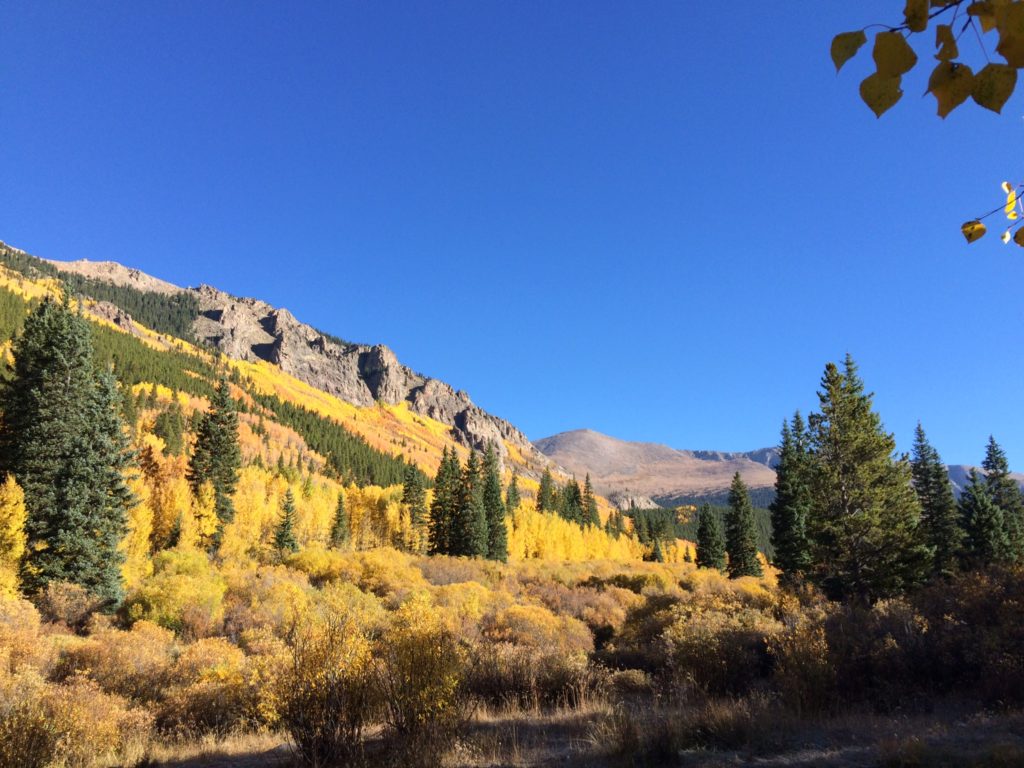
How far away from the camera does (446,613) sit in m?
18.1

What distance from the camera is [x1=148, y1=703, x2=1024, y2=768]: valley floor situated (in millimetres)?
6172

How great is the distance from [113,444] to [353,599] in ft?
47.3

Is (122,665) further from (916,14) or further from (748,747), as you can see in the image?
(916,14)

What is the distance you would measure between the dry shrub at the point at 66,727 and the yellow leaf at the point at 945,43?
1015 centimetres

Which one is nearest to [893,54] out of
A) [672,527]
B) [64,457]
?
[64,457]

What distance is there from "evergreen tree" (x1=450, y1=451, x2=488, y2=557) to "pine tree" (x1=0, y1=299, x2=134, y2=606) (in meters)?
34.6

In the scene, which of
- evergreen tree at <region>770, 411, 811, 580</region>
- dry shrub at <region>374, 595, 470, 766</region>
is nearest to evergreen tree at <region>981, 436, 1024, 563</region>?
evergreen tree at <region>770, 411, 811, 580</region>

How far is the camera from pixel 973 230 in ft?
5.96

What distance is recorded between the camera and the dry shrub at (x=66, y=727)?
21.9ft

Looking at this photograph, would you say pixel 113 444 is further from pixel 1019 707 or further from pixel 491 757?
pixel 1019 707

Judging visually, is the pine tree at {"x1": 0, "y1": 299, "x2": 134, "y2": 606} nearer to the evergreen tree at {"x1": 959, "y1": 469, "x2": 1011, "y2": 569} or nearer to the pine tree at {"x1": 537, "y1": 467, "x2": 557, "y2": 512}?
the evergreen tree at {"x1": 959, "y1": 469, "x2": 1011, "y2": 569}

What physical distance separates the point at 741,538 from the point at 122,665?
5029 centimetres

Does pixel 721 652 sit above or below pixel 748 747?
above

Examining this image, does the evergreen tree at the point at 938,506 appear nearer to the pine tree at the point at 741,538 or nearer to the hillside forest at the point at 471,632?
the hillside forest at the point at 471,632
